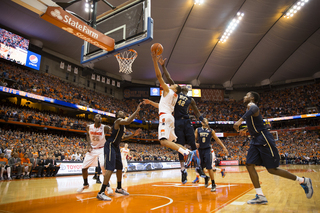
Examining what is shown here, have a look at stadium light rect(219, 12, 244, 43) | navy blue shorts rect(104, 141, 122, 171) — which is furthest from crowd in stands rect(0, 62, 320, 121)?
navy blue shorts rect(104, 141, 122, 171)

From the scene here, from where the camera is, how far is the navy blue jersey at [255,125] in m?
4.40

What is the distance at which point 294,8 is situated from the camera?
22.6m

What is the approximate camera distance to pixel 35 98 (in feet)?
66.0

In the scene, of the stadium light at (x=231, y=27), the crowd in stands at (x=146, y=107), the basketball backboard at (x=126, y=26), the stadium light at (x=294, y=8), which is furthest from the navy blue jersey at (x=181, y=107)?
the stadium light at (x=294, y=8)

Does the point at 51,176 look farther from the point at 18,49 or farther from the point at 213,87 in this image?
the point at 213,87

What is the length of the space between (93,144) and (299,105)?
34.6 meters

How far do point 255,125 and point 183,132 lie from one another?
172cm

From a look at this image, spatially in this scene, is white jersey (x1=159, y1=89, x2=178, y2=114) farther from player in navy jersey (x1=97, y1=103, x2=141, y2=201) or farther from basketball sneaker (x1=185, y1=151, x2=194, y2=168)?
basketball sneaker (x1=185, y1=151, x2=194, y2=168)

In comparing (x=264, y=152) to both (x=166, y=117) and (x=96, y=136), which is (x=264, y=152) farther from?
(x=96, y=136)

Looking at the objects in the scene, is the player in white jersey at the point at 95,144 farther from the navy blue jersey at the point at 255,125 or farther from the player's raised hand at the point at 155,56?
the navy blue jersey at the point at 255,125

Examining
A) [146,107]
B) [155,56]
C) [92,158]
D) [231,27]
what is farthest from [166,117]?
[146,107]

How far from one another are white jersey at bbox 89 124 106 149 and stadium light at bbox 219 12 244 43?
22.8m

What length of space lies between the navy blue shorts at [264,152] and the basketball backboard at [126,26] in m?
4.91

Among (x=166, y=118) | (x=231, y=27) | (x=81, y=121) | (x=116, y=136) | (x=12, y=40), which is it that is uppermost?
(x=231, y=27)
